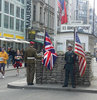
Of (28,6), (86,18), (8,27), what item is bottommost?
(8,27)

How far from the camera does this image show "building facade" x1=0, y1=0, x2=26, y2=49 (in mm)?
31266

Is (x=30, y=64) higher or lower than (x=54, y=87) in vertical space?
higher

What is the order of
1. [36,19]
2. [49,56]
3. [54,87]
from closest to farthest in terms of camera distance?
[54,87], [49,56], [36,19]

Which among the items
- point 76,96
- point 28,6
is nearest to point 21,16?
point 28,6

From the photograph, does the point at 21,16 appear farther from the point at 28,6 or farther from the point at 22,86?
the point at 22,86

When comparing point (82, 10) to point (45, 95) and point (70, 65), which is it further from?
point (45, 95)

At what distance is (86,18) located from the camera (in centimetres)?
13150

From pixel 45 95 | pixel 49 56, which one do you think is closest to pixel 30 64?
pixel 49 56

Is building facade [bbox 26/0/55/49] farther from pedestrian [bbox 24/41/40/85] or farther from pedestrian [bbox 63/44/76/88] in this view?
pedestrian [bbox 63/44/76/88]

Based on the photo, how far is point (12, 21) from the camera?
34.3m

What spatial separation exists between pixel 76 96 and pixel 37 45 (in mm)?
33271

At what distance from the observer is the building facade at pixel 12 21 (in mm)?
31266

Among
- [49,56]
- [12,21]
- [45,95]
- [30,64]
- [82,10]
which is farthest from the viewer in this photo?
[82,10]

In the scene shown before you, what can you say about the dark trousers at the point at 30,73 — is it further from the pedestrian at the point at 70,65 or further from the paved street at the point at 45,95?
the pedestrian at the point at 70,65
